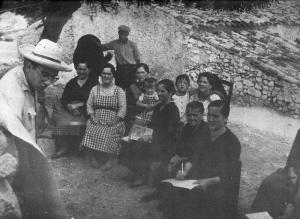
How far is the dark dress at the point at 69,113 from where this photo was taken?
3902 millimetres

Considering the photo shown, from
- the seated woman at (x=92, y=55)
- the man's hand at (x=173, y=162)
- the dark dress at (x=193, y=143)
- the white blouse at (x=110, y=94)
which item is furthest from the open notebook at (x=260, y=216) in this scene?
the seated woman at (x=92, y=55)

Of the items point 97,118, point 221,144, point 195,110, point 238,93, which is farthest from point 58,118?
point 238,93

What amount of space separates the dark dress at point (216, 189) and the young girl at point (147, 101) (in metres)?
1.07

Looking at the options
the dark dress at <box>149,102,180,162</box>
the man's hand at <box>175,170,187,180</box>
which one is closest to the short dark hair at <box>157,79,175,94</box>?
the dark dress at <box>149,102,180,162</box>

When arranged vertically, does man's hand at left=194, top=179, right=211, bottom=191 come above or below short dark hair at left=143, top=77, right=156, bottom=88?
below

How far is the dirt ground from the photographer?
296 centimetres

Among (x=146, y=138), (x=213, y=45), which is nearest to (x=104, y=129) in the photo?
(x=146, y=138)

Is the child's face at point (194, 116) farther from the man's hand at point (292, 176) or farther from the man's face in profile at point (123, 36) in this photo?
the man's face in profile at point (123, 36)

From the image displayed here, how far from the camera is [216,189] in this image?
107 inches

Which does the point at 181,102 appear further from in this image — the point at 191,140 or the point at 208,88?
the point at 191,140

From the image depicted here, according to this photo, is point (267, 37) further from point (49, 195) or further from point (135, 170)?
point (49, 195)

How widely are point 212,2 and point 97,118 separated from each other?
5.56ft

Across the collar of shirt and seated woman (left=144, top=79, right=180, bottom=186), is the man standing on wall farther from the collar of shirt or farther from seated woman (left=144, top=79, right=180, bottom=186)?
the collar of shirt

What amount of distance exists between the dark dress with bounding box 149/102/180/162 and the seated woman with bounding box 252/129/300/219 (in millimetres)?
894
